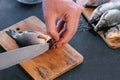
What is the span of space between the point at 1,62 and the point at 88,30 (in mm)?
405

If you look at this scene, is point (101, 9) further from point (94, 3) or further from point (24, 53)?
point (24, 53)

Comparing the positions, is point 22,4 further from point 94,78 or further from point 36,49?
point 94,78

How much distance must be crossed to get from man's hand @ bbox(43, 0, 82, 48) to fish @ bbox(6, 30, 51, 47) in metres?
0.04

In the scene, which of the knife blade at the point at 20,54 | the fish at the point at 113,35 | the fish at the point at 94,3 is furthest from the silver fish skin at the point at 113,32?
the knife blade at the point at 20,54

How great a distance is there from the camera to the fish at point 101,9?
1.08 m

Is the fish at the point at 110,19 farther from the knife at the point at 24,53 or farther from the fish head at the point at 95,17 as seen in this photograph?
the knife at the point at 24,53

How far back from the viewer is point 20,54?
2.87 ft

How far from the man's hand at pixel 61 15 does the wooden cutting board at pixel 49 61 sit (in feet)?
0.19

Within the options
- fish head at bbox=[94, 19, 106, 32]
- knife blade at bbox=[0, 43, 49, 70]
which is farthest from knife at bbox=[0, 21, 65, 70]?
fish head at bbox=[94, 19, 106, 32]

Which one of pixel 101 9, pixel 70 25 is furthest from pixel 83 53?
pixel 101 9

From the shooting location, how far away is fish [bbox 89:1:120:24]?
1.08 m

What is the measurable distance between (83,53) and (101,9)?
9.5 inches

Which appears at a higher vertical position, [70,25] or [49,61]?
[70,25]

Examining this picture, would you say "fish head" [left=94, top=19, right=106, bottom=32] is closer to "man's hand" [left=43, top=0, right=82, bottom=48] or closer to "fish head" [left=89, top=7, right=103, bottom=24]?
"fish head" [left=89, top=7, right=103, bottom=24]
